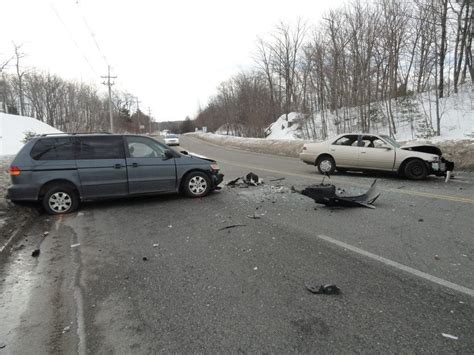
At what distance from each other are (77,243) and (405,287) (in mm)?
4909

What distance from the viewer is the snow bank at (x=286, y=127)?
35.2 metres

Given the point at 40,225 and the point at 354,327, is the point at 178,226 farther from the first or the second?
the point at 354,327

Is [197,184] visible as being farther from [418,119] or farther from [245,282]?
[418,119]

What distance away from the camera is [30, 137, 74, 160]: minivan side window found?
7328mm

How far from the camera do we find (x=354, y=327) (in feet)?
9.38

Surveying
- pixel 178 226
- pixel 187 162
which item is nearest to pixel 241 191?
pixel 187 162

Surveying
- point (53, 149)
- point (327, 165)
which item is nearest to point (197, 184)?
point (53, 149)

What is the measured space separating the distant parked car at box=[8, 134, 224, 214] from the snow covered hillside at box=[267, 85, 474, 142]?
1526cm

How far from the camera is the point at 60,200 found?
740cm

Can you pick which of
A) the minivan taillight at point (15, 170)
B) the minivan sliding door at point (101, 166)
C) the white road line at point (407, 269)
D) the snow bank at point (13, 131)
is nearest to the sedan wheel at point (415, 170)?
the white road line at point (407, 269)

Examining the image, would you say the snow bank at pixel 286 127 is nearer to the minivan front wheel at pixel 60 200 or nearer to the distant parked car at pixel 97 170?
the distant parked car at pixel 97 170

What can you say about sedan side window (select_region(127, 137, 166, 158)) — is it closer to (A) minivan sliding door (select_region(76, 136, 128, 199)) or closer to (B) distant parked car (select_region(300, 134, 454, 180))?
(A) minivan sliding door (select_region(76, 136, 128, 199))

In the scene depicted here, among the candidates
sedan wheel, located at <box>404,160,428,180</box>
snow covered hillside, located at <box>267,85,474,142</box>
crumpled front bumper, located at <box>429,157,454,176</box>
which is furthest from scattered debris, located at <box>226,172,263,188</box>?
snow covered hillside, located at <box>267,85,474,142</box>

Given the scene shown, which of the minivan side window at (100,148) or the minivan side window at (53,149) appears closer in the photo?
the minivan side window at (53,149)
